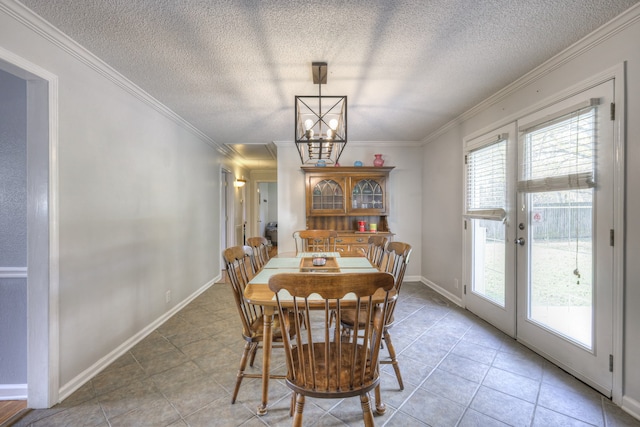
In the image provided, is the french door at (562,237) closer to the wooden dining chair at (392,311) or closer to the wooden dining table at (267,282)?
the wooden dining chair at (392,311)

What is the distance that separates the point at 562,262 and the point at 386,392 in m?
1.67

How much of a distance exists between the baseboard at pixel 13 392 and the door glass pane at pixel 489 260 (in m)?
3.92

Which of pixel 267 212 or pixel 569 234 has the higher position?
pixel 267 212

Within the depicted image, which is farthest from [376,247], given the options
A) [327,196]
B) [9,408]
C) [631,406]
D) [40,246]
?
[9,408]

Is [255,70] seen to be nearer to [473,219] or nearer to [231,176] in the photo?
[473,219]

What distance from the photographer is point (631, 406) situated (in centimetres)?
164

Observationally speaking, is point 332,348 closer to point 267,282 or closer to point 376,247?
point 267,282

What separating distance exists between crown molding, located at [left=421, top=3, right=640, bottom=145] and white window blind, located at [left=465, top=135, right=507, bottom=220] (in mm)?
433

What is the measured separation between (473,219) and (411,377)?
6.65ft

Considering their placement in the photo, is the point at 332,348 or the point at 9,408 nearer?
the point at 332,348

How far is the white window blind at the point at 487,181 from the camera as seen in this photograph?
108 inches

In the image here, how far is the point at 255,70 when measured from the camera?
229cm

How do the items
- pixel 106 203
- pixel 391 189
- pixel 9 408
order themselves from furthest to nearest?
pixel 391 189
pixel 106 203
pixel 9 408

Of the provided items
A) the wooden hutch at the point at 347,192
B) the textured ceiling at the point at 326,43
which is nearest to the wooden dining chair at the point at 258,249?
the textured ceiling at the point at 326,43
